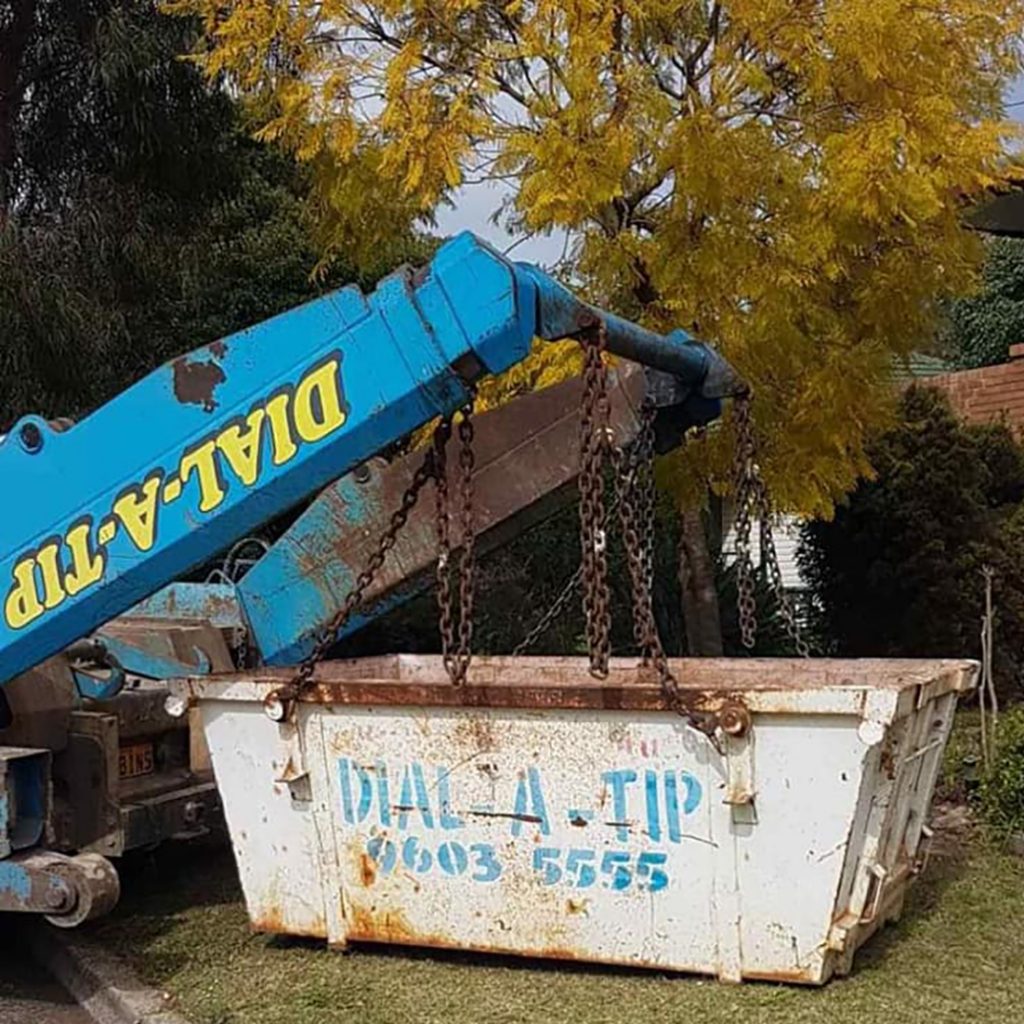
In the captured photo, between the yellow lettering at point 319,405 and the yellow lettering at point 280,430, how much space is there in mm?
30

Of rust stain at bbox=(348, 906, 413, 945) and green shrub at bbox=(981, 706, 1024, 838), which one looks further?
green shrub at bbox=(981, 706, 1024, 838)

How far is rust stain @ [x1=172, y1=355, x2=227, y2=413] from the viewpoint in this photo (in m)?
4.41

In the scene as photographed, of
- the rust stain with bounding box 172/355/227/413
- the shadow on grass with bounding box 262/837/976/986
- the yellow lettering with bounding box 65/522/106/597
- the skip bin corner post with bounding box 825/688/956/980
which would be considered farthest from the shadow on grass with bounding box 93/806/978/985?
the rust stain with bounding box 172/355/227/413

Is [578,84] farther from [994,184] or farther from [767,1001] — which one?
[767,1001]

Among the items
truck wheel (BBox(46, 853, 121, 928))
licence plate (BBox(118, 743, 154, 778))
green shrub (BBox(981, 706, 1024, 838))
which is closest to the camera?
truck wheel (BBox(46, 853, 121, 928))

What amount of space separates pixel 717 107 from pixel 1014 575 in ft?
17.8

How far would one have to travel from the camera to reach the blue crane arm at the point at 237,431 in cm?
417

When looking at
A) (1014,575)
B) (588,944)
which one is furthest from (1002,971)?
(1014,575)

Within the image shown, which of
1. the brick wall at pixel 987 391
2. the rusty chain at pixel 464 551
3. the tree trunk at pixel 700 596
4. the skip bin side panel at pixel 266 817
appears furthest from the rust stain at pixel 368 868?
the brick wall at pixel 987 391

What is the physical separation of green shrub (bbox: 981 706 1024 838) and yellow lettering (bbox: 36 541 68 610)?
4.02 metres

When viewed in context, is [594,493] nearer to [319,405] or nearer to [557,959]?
[319,405]

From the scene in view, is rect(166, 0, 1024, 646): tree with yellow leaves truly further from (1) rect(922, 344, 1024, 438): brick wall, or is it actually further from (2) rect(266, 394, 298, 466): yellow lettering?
(1) rect(922, 344, 1024, 438): brick wall

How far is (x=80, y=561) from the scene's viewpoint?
450cm

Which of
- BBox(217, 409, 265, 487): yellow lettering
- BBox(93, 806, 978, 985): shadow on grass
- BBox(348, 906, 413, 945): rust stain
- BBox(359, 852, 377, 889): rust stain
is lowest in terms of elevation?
BBox(93, 806, 978, 985): shadow on grass
